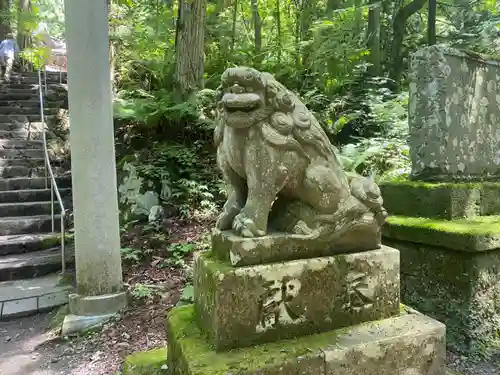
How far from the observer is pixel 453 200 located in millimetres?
3061

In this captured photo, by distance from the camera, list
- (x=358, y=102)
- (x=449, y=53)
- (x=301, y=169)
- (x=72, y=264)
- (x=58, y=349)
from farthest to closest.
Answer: (x=358, y=102) → (x=72, y=264) → (x=58, y=349) → (x=449, y=53) → (x=301, y=169)

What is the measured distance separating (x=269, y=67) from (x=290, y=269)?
21.5ft

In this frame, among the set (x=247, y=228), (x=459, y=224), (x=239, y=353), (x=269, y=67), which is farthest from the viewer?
(x=269, y=67)

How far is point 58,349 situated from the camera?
132 inches

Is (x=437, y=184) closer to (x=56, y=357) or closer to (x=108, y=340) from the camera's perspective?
(x=108, y=340)

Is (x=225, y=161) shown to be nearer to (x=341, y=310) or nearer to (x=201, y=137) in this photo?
(x=341, y=310)

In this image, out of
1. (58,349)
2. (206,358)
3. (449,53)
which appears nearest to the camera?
(206,358)

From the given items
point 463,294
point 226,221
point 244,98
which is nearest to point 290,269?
point 226,221

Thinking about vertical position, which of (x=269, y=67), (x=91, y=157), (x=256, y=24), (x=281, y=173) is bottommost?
(x=281, y=173)

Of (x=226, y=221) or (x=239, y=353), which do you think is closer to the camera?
(x=239, y=353)

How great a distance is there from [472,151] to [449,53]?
849 millimetres

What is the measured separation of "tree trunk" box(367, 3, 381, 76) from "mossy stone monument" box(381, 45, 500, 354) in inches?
205

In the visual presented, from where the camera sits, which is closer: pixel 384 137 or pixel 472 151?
pixel 472 151

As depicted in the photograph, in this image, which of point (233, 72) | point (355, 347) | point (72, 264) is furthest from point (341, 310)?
point (72, 264)
